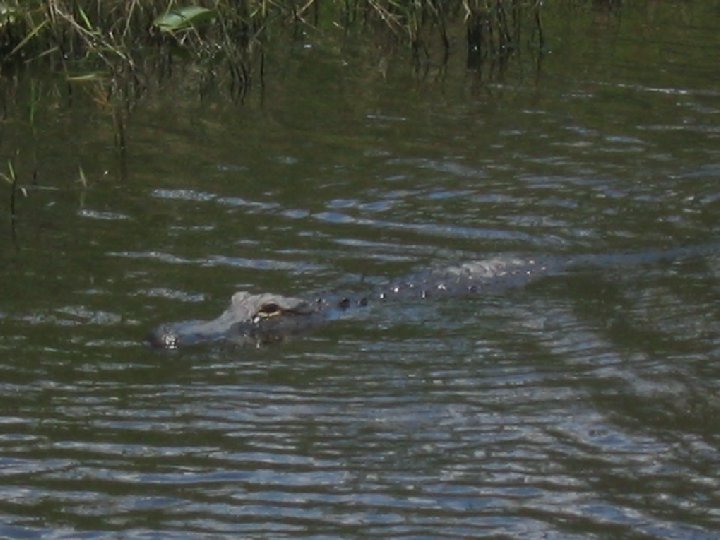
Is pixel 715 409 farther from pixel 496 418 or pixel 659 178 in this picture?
pixel 659 178

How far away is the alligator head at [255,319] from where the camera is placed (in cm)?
638

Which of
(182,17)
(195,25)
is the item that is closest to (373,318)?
(182,17)

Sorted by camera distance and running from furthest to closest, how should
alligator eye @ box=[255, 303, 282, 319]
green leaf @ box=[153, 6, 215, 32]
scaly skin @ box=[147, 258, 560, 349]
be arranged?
green leaf @ box=[153, 6, 215, 32] < alligator eye @ box=[255, 303, 282, 319] < scaly skin @ box=[147, 258, 560, 349]

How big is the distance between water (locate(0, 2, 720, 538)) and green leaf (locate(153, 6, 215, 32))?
549 millimetres

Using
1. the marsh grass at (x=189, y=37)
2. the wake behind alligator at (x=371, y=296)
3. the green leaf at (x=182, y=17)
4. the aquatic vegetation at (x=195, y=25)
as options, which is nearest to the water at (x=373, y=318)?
the wake behind alligator at (x=371, y=296)

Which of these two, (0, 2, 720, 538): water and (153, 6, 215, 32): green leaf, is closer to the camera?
(0, 2, 720, 538): water

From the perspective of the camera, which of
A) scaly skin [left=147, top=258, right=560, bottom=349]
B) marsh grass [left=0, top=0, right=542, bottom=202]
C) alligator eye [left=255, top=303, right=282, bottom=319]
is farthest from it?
marsh grass [left=0, top=0, right=542, bottom=202]

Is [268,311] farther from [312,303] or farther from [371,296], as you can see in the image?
[371,296]

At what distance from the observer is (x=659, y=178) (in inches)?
337

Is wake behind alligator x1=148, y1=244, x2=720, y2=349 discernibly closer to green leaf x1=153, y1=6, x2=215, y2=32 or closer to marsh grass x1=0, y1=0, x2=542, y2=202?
marsh grass x1=0, y1=0, x2=542, y2=202

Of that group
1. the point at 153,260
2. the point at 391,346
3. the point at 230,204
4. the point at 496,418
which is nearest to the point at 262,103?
the point at 230,204

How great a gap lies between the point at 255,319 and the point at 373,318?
521 mm

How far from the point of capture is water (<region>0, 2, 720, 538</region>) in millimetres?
4953

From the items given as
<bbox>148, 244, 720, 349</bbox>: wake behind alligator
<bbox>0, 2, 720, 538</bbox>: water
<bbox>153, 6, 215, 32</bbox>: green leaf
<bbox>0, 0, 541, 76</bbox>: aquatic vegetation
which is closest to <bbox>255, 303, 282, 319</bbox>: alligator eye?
<bbox>148, 244, 720, 349</bbox>: wake behind alligator
